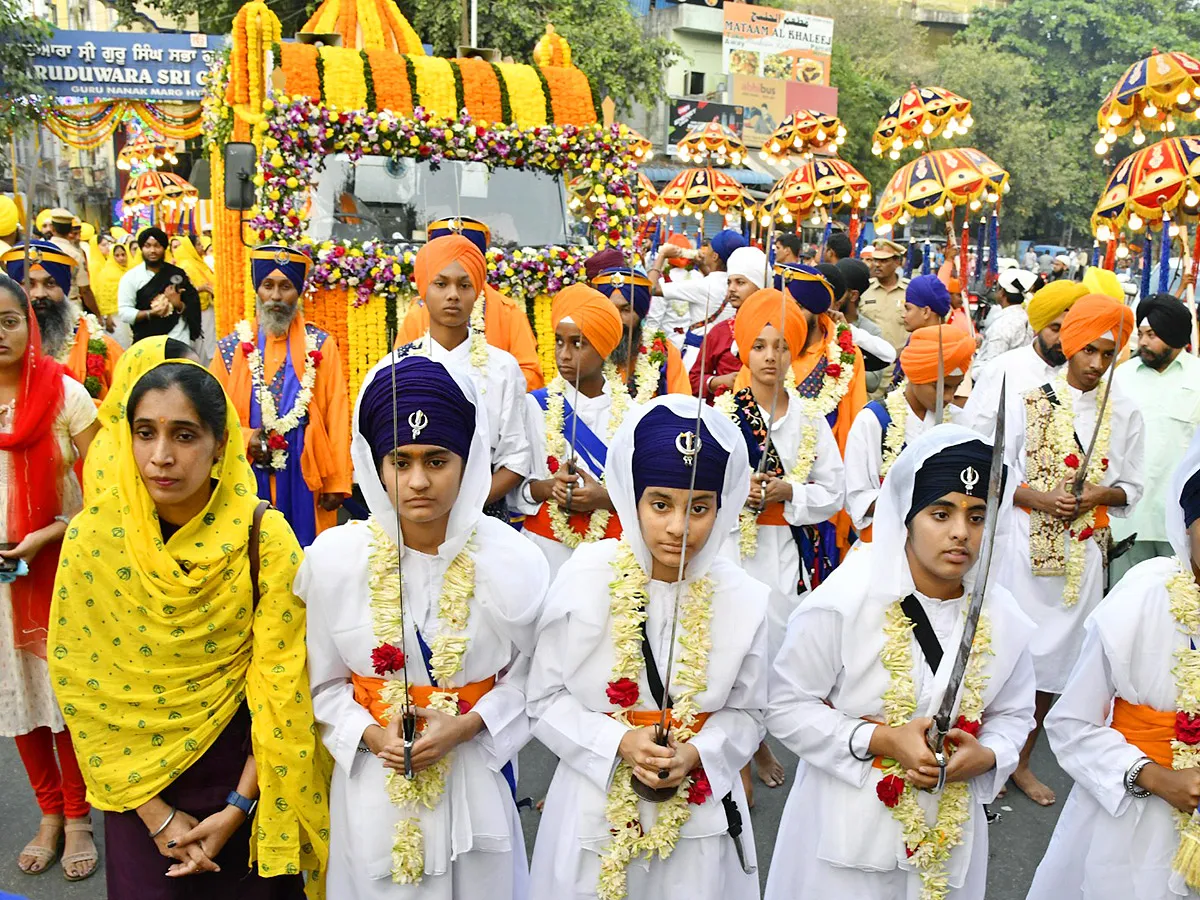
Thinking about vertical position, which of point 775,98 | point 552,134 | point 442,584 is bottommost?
point 442,584

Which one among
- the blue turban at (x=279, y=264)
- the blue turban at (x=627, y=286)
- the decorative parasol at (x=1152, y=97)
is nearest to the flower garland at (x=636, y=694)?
the blue turban at (x=627, y=286)

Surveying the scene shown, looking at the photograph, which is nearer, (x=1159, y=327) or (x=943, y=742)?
(x=943, y=742)

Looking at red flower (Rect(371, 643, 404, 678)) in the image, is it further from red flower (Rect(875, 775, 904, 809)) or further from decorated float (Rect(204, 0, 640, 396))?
decorated float (Rect(204, 0, 640, 396))

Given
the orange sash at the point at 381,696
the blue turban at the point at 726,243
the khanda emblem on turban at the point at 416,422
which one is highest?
the blue turban at the point at 726,243

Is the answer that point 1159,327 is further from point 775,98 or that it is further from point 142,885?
point 775,98

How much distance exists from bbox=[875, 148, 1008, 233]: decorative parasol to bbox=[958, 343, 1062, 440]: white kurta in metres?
4.07

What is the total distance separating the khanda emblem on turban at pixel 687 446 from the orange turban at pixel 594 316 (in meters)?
1.85

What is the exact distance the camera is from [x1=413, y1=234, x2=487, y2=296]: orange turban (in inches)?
189

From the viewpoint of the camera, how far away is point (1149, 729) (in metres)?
2.66

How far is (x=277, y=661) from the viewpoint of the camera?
8.64ft

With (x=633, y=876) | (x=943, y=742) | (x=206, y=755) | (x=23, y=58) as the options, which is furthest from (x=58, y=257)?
(x=23, y=58)

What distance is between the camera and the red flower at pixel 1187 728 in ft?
8.50

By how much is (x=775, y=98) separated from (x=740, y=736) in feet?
131

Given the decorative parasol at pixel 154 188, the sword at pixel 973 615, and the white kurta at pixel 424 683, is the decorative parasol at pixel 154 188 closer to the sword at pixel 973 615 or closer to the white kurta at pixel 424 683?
the white kurta at pixel 424 683
